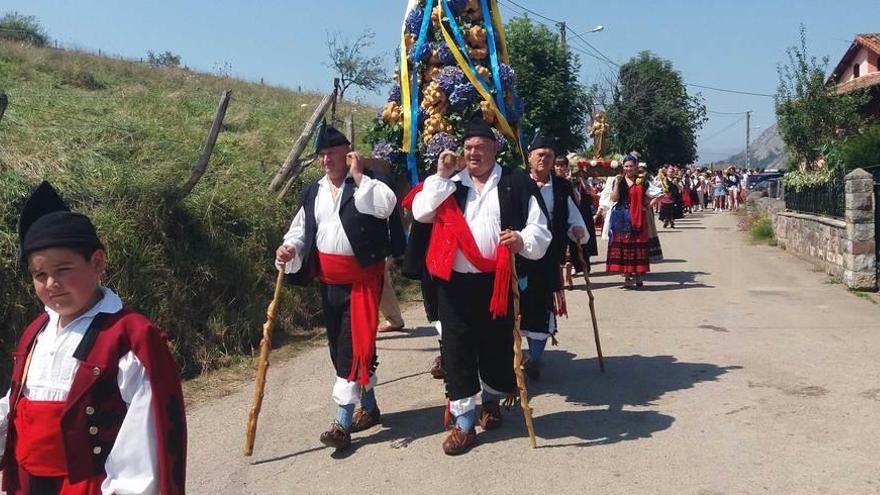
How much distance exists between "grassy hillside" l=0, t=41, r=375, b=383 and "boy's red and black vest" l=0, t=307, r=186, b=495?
409cm

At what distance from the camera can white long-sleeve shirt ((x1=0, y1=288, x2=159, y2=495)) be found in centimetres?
254

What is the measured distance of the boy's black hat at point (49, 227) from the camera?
2582 mm

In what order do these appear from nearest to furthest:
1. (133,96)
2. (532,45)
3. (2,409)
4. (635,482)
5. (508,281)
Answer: (2,409)
(635,482)
(508,281)
(133,96)
(532,45)

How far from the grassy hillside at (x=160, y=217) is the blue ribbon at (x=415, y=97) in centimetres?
252

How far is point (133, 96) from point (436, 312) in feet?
A: 35.6

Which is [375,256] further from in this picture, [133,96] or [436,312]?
[133,96]

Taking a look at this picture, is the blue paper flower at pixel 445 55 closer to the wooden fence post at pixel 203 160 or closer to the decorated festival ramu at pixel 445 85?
the decorated festival ramu at pixel 445 85

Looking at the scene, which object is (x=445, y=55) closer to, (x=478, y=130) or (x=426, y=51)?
(x=426, y=51)

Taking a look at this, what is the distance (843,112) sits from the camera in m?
20.1

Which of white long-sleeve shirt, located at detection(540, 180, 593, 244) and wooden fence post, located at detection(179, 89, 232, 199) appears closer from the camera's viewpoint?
white long-sleeve shirt, located at detection(540, 180, 593, 244)

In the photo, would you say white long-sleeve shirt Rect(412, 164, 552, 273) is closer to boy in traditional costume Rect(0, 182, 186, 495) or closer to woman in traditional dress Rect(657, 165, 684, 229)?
boy in traditional costume Rect(0, 182, 186, 495)

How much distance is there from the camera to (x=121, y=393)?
2.59 meters

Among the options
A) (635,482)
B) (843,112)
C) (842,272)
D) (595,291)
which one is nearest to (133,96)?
(595,291)

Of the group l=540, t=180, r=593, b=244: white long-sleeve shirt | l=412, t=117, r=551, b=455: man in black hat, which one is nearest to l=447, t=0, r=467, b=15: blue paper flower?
l=540, t=180, r=593, b=244: white long-sleeve shirt
